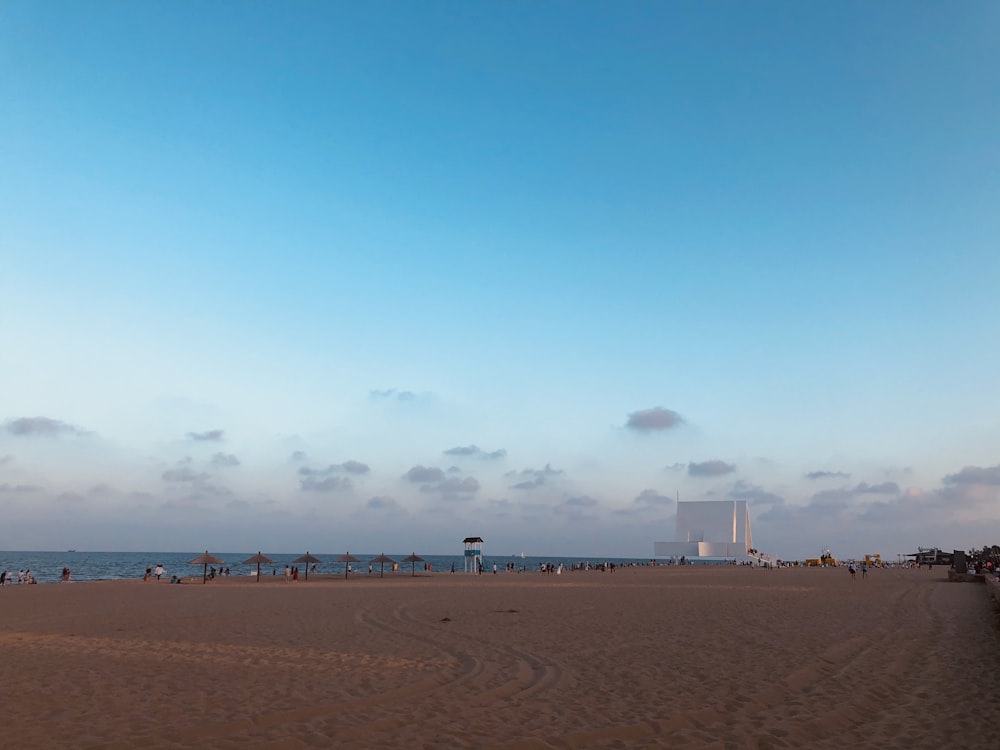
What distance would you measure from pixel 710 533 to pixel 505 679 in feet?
320

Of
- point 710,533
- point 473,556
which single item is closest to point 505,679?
point 473,556

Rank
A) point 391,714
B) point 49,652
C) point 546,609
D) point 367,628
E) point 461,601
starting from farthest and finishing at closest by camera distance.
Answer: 1. point 461,601
2. point 546,609
3. point 367,628
4. point 49,652
5. point 391,714

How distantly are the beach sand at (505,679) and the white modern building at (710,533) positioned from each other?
80.7 metres

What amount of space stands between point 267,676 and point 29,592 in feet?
92.7

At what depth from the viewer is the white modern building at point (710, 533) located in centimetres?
9681

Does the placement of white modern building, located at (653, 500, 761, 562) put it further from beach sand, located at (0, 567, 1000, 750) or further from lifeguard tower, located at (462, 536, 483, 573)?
beach sand, located at (0, 567, 1000, 750)

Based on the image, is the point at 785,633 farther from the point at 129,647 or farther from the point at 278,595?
the point at 278,595

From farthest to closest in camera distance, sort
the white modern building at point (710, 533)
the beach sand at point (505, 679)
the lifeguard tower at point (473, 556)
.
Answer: the white modern building at point (710, 533) → the lifeguard tower at point (473, 556) → the beach sand at point (505, 679)

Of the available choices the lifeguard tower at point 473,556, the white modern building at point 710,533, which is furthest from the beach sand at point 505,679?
the white modern building at point 710,533

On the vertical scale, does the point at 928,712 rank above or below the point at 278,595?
above

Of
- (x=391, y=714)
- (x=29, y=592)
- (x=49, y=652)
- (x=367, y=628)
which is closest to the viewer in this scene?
(x=391, y=714)

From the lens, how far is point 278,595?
2973 centimetres

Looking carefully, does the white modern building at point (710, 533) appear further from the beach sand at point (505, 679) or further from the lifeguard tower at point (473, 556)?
the beach sand at point (505, 679)

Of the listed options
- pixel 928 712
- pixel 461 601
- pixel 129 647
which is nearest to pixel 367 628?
pixel 129 647
